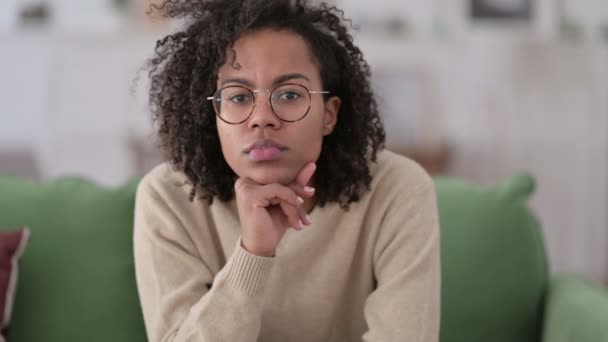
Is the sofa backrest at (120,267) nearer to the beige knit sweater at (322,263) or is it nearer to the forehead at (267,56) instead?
the beige knit sweater at (322,263)

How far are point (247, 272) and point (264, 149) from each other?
20 cm

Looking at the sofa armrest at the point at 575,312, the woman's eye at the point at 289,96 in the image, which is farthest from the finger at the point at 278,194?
the sofa armrest at the point at 575,312

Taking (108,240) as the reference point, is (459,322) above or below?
below

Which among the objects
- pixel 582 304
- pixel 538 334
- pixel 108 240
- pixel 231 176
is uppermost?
pixel 231 176

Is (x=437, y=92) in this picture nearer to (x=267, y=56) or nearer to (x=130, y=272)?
(x=130, y=272)

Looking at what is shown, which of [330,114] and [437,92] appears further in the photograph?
[437,92]

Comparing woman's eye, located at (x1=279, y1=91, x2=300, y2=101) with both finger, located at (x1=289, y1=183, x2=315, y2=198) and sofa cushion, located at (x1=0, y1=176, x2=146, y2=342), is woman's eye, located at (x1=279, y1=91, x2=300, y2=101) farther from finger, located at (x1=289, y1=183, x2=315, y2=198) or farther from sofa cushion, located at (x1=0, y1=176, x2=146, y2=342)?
sofa cushion, located at (x1=0, y1=176, x2=146, y2=342)

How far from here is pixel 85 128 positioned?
371cm

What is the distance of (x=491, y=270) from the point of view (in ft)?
5.00

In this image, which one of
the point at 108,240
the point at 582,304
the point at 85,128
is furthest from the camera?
the point at 85,128

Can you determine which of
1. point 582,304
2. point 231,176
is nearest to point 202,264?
point 231,176

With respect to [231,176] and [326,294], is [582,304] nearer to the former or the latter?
[326,294]

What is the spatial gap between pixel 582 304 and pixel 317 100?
681mm

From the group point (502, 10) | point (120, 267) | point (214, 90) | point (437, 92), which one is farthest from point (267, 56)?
point (502, 10)
